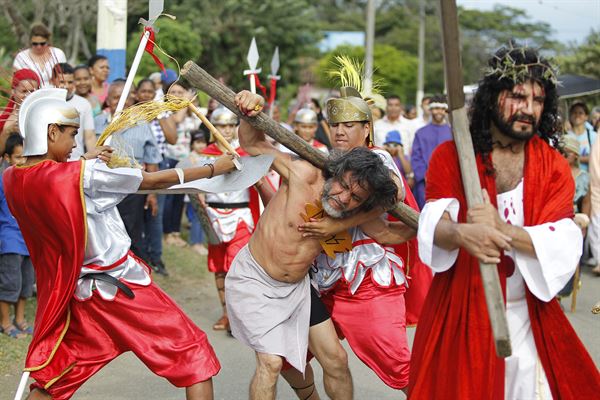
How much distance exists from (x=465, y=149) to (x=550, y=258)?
532mm

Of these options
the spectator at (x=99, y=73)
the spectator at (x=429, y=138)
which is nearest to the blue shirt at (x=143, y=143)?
the spectator at (x=99, y=73)

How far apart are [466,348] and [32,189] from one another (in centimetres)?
223

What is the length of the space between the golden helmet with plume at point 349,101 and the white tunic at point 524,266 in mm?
1692

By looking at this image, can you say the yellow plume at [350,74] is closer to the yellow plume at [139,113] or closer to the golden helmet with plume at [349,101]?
the golden helmet with plume at [349,101]

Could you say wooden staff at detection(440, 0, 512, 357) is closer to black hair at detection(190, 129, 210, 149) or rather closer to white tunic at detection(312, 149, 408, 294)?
white tunic at detection(312, 149, 408, 294)

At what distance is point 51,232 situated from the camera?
4551 millimetres

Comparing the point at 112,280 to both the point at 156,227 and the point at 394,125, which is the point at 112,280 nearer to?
the point at 156,227

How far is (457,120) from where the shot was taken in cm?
347

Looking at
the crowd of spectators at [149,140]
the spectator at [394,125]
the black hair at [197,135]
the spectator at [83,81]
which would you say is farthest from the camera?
the spectator at [394,125]

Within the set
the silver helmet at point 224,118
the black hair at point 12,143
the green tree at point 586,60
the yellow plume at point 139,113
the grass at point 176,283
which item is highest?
the green tree at point 586,60

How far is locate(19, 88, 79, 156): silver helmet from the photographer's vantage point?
4.55 m

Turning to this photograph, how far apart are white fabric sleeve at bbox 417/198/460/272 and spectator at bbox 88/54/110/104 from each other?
6321 mm

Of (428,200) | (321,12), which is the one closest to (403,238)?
(428,200)

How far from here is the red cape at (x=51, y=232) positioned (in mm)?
4430
